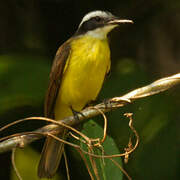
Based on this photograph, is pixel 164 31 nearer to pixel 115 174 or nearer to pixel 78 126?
pixel 78 126

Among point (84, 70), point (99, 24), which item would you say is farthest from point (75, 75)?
point (99, 24)

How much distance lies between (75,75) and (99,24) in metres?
0.60

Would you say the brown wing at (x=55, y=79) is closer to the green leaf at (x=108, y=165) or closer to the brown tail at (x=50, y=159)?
the brown tail at (x=50, y=159)

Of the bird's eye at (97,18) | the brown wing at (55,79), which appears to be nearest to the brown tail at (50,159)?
the brown wing at (55,79)

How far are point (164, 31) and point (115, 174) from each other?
8.90ft

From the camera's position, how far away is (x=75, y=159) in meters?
3.70

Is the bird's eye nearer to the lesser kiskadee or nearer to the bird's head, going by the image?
the bird's head

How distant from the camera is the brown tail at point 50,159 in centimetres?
305

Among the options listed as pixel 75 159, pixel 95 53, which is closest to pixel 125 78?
pixel 95 53

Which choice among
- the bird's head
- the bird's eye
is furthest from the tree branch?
the bird's eye

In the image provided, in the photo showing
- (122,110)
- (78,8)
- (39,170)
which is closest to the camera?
(39,170)

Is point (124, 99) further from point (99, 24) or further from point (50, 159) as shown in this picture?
point (99, 24)

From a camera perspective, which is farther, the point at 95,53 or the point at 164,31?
the point at 164,31

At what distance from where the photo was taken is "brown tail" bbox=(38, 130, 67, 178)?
3.05 meters
